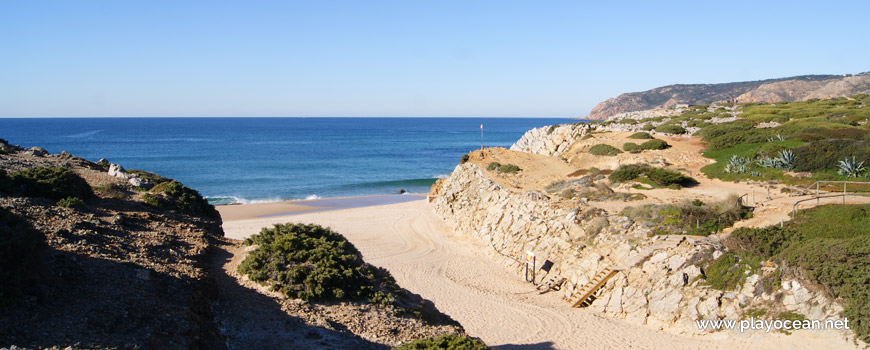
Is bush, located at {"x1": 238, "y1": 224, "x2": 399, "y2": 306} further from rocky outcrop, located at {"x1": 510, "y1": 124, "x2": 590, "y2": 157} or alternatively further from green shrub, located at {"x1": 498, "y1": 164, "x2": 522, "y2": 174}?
rocky outcrop, located at {"x1": 510, "y1": 124, "x2": 590, "y2": 157}

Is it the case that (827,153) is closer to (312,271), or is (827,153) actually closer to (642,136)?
(642,136)

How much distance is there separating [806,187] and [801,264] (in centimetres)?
978

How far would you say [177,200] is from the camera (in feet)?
47.5

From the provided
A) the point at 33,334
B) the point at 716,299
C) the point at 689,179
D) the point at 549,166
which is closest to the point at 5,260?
the point at 33,334

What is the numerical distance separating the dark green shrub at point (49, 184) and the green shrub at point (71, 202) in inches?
30.0

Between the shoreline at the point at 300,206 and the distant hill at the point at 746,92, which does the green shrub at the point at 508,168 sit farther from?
the distant hill at the point at 746,92

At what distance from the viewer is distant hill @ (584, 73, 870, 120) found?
84938 mm

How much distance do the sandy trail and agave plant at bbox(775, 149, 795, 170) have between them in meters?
14.5

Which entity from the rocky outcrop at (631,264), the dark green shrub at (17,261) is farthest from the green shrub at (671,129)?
the dark green shrub at (17,261)

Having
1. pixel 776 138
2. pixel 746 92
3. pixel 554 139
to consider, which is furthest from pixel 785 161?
pixel 746 92

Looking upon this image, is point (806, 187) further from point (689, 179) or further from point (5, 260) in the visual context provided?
point (5, 260)

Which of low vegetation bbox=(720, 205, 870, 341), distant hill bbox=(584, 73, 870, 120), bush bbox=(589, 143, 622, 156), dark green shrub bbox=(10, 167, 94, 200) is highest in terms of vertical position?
distant hill bbox=(584, 73, 870, 120)

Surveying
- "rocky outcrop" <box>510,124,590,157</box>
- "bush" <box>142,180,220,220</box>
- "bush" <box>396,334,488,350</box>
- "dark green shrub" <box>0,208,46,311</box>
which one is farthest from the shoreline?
"bush" <box>396,334,488,350</box>

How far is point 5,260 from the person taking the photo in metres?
6.42
